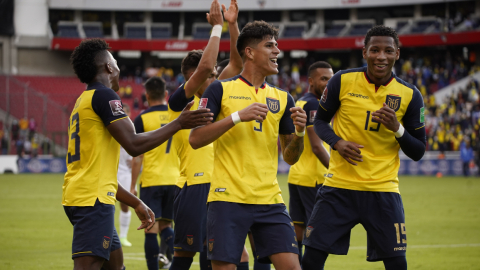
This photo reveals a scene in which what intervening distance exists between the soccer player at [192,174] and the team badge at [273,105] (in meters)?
0.66

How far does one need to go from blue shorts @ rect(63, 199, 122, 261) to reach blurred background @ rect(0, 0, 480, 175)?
3415cm

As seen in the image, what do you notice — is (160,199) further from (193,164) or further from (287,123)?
(287,123)

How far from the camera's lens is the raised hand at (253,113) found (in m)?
4.28

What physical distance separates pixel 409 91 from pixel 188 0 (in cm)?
4843

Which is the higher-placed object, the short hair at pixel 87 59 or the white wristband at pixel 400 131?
the short hair at pixel 87 59

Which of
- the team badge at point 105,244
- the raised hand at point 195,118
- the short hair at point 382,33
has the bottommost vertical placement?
the team badge at point 105,244

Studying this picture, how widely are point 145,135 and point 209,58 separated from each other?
1.00 m

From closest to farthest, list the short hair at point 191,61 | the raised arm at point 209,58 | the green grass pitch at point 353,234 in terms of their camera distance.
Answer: the raised arm at point 209,58 < the short hair at point 191,61 < the green grass pitch at point 353,234

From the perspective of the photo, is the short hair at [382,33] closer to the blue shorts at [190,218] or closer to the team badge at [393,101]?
the team badge at [393,101]

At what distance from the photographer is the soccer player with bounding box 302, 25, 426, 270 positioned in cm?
498

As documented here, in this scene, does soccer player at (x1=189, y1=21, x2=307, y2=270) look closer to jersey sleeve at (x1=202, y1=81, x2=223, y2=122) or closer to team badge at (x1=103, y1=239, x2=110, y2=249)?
jersey sleeve at (x1=202, y1=81, x2=223, y2=122)

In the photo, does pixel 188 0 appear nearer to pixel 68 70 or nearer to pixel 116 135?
pixel 68 70

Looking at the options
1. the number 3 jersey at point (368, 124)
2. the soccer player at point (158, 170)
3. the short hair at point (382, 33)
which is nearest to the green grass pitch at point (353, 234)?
the soccer player at point (158, 170)

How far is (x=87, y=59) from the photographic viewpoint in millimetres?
4508
